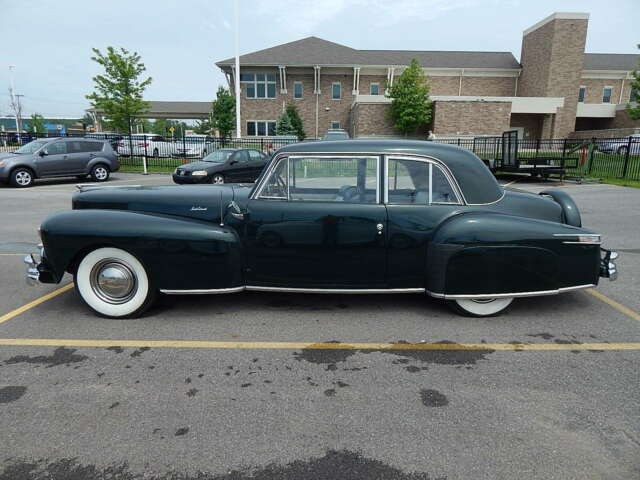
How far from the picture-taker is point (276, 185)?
155 inches

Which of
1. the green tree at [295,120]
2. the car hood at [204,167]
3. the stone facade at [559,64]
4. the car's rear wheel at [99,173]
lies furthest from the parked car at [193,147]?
the stone facade at [559,64]

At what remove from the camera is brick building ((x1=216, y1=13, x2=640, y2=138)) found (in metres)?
36.1

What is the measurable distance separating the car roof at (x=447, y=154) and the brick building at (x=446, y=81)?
107ft

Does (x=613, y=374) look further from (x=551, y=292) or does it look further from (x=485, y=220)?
(x=485, y=220)

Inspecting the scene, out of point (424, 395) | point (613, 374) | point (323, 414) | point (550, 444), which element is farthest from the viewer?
point (613, 374)

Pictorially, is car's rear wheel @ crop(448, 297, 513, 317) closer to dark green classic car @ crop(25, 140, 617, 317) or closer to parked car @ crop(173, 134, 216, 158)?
dark green classic car @ crop(25, 140, 617, 317)

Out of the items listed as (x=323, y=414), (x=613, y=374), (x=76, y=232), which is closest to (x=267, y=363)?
(x=323, y=414)

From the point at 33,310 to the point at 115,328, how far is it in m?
1.12

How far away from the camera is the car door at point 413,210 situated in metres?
3.80

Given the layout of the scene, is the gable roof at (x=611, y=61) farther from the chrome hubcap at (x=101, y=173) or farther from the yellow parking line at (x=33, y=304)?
the yellow parking line at (x=33, y=304)

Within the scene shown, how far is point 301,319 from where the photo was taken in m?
4.01

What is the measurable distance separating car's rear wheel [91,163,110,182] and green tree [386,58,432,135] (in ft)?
77.7

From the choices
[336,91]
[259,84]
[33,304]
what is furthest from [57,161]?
[336,91]

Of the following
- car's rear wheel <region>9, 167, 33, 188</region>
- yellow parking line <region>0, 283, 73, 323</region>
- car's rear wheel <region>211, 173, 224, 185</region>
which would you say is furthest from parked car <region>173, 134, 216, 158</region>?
yellow parking line <region>0, 283, 73, 323</region>
